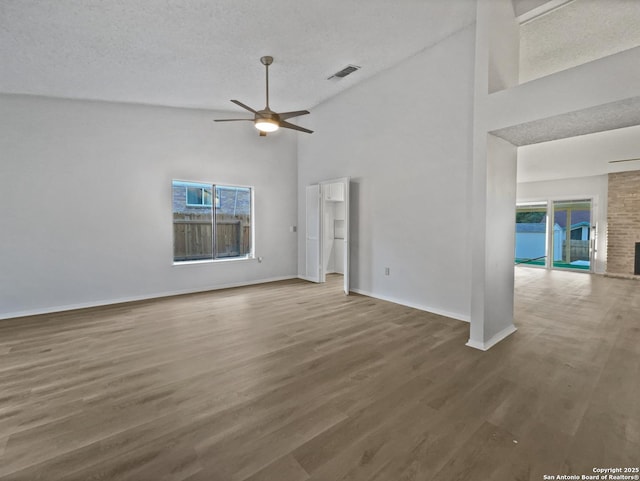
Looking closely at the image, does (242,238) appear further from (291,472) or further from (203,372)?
(291,472)

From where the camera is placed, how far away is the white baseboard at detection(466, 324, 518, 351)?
3023 mm

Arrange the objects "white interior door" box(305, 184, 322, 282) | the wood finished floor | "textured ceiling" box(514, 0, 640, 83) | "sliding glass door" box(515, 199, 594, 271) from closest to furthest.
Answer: the wood finished floor
"textured ceiling" box(514, 0, 640, 83)
"white interior door" box(305, 184, 322, 282)
"sliding glass door" box(515, 199, 594, 271)

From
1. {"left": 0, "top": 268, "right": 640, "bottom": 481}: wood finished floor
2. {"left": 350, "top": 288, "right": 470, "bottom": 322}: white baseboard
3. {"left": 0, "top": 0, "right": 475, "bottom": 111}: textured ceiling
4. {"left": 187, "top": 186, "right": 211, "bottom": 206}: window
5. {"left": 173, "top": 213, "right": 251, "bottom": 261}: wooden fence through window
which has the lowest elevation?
{"left": 0, "top": 268, "right": 640, "bottom": 481}: wood finished floor

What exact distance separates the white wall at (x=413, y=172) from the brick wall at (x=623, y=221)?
22.8 ft

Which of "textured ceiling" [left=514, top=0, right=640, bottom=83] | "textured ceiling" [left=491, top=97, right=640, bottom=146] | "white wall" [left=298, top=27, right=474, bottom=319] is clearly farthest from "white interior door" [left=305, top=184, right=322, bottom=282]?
"textured ceiling" [left=514, top=0, right=640, bottom=83]

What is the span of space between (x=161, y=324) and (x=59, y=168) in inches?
114

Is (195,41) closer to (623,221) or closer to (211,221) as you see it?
(211,221)

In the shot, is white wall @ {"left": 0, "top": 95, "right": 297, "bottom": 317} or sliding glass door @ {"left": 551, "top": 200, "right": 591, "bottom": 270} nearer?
white wall @ {"left": 0, "top": 95, "right": 297, "bottom": 317}

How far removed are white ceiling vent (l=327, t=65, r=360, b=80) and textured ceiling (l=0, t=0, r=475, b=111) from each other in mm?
123

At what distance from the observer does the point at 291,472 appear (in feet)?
5.00

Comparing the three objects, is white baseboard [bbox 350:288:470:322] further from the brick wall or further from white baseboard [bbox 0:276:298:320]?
the brick wall

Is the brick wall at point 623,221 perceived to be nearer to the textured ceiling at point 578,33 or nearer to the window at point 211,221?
the textured ceiling at point 578,33

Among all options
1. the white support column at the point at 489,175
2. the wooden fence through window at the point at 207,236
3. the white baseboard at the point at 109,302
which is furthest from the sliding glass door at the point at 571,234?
the white baseboard at the point at 109,302

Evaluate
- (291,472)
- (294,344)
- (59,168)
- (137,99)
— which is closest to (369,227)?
(294,344)
